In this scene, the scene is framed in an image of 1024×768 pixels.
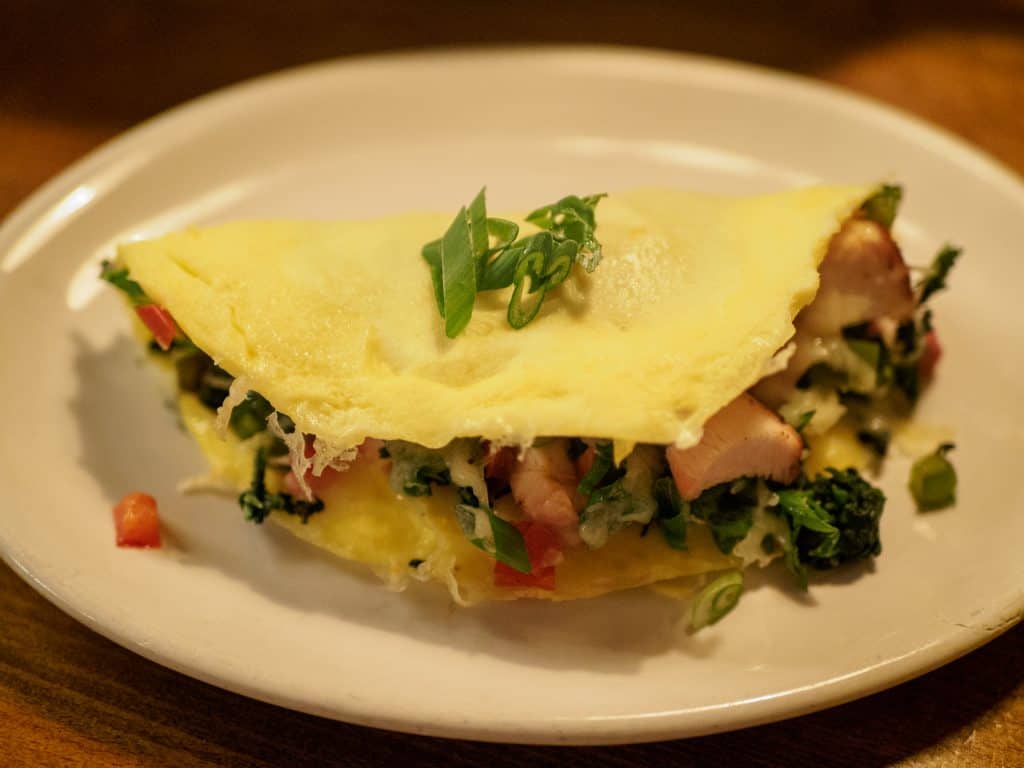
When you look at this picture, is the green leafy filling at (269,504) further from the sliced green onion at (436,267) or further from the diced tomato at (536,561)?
the sliced green onion at (436,267)

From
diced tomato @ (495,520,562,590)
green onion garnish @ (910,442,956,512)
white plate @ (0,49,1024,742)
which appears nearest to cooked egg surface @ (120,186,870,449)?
diced tomato @ (495,520,562,590)

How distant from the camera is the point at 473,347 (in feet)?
7.77

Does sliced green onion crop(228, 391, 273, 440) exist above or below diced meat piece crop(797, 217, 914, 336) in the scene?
above

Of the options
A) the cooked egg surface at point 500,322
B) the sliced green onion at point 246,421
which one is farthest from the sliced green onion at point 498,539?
the sliced green onion at point 246,421

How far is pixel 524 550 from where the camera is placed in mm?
2426

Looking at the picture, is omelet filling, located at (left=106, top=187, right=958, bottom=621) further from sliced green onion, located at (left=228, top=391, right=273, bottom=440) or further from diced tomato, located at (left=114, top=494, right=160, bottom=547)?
diced tomato, located at (left=114, top=494, right=160, bottom=547)

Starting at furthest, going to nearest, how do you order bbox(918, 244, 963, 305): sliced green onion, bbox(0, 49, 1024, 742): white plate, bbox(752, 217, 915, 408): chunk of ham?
bbox(918, 244, 963, 305): sliced green onion → bbox(752, 217, 915, 408): chunk of ham → bbox(0, 49, 1024, 742): white plate

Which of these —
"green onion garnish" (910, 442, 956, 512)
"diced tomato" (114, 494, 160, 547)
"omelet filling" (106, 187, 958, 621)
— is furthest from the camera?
"green onion garnish" (910, 442, 956, 512)

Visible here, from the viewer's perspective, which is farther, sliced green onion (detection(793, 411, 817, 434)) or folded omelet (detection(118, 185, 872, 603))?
sliced green onion (detection(793, 411, 817, 434))

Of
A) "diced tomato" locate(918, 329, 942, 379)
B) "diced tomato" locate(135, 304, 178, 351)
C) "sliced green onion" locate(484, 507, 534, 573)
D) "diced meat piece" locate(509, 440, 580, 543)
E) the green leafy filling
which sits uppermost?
"diced tomato" locate(135, 304, 178, 351)

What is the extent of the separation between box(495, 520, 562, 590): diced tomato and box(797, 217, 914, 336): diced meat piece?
3.61 feet

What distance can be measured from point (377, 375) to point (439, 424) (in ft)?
0.88

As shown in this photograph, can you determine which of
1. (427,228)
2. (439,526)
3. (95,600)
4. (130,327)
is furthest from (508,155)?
(95,600)

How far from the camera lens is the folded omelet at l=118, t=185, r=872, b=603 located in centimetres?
221
